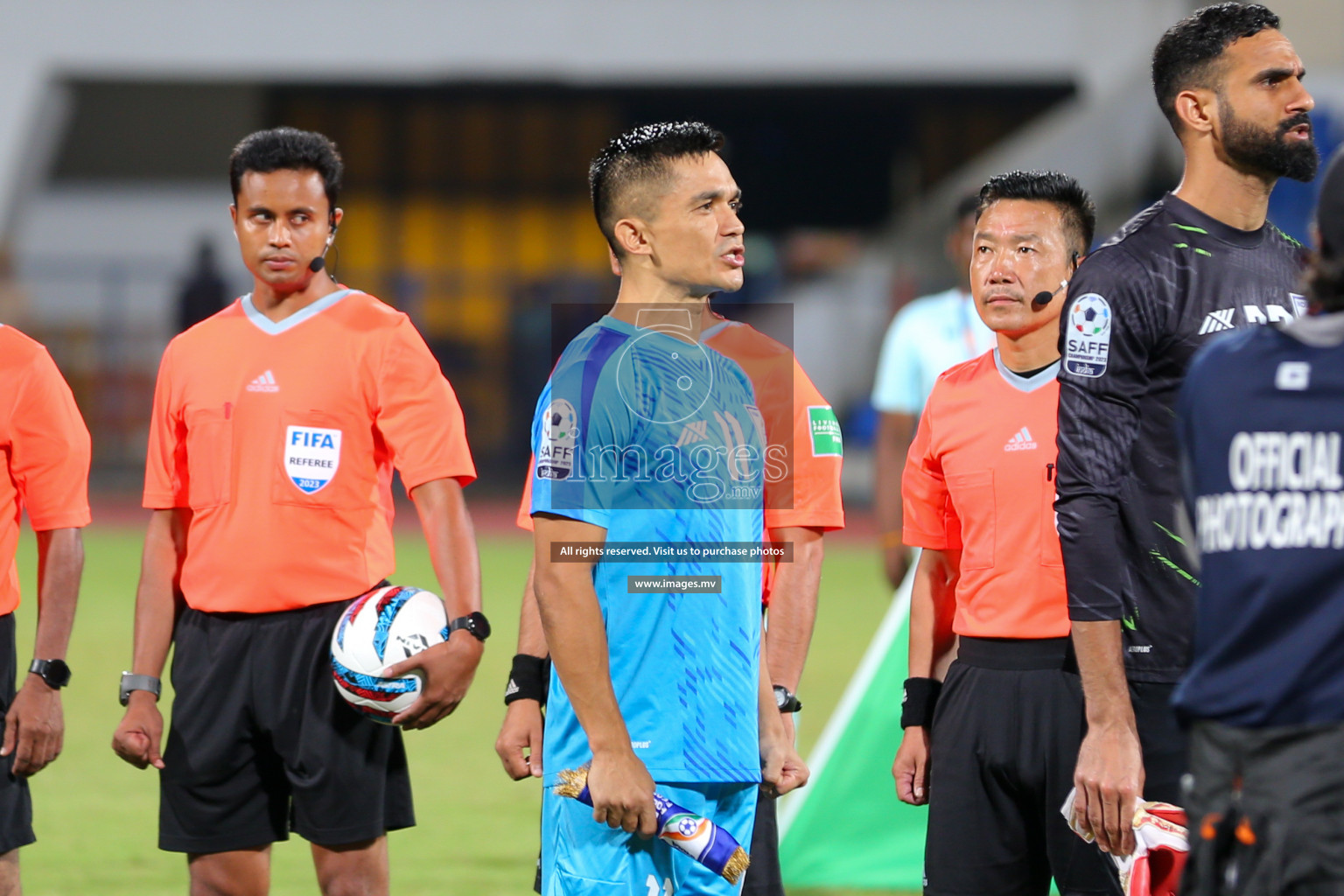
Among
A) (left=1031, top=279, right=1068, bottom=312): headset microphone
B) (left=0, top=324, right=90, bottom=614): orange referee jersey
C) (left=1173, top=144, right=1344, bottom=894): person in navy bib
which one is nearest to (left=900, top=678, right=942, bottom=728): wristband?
(left=1031, top=279, right=1068, bottom=312): headset microphone

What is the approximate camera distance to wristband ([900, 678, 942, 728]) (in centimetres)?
415

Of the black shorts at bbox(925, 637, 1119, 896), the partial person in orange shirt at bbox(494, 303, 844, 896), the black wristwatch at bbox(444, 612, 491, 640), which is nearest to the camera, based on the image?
the black shorts at bbox(925, 637, 1119, 896)

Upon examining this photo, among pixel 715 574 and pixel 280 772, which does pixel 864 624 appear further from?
pixel 715 574

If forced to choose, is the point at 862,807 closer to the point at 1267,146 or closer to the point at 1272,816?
the point at 1267,146

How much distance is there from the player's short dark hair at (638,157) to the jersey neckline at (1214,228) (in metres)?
1.03

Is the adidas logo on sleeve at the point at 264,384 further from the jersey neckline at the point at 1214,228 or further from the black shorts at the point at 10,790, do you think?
the jersey neckline at the point at 1214,228

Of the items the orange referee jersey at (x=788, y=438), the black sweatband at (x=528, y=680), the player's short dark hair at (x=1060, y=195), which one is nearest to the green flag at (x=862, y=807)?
the orange referee jersey at (x=788, y=438)

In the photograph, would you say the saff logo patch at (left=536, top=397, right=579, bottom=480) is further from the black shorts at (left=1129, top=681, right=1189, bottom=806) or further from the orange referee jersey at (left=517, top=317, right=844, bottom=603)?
the black shorts at (left=1129, top=681, right=1189, bottom=806)

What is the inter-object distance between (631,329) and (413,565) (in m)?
12.4

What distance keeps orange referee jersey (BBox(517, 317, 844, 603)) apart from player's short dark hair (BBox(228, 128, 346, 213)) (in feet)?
3.98

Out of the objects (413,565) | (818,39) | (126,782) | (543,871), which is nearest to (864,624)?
(413,565)

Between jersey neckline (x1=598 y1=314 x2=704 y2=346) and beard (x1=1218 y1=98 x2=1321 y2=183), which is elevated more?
beard (x1=1218 y1=98 x2=1321 y2=183)

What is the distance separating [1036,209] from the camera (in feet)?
13.7

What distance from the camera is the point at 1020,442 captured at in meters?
4.05
